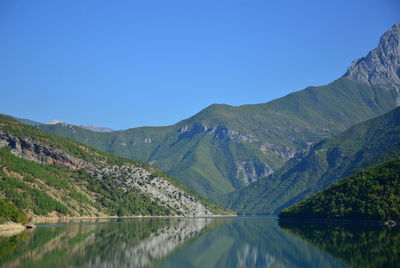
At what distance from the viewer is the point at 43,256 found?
65875 millimetres

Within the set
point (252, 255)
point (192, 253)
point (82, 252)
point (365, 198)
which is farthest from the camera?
point (365, 198)

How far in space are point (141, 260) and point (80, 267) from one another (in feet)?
36.7

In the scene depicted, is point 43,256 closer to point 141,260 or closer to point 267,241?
point 141,260

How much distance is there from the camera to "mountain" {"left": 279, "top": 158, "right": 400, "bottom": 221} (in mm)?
148250

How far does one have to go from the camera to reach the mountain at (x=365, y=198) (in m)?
148

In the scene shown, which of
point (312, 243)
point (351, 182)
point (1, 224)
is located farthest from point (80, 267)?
point (351, 182)

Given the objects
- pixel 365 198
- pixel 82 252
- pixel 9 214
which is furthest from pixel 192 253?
pixel 365 198

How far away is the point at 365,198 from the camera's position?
159750 mm

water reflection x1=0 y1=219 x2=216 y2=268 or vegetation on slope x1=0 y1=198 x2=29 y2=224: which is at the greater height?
vegetation on slope x1=0 y1=198 x2=29 y2=224

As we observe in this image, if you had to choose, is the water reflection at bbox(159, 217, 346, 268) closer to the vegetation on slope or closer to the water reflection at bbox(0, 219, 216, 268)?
the water reflection at bbox(0, 219, 216, 268)

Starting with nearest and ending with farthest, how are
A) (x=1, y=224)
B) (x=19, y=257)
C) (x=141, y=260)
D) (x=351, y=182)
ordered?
(x=19, y=257) < (x=141, y=260) < (x=1, y=224) < (x=351, y=182)

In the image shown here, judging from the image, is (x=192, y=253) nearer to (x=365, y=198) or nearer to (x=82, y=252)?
(x=82, y=252)

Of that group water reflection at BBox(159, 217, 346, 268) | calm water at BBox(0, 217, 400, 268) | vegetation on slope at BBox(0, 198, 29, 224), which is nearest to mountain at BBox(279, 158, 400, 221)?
calm water at BBox(0, 217, 400, 268)

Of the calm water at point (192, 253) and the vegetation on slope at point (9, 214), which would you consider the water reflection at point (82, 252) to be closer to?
the calm water at point (192, 253)
